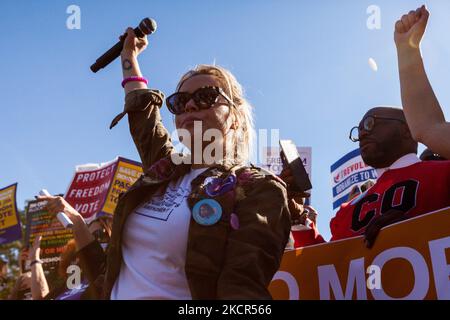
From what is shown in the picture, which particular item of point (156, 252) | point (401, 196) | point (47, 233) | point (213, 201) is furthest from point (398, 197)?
point (47, 233)

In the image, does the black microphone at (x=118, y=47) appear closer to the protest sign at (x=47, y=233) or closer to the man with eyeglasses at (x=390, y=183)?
the man with eyeglasses at (x=390, y=183)

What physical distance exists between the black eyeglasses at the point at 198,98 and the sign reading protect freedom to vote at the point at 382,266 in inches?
38.2

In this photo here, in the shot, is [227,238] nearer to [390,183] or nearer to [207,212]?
[207,212]

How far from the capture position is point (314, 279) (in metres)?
2.76

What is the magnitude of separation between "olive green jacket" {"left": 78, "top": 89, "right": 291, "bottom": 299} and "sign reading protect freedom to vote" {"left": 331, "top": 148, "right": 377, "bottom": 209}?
6.36m

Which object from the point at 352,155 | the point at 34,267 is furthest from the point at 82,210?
the point at 352,155

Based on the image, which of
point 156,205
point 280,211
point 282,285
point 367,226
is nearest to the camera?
point 280,211

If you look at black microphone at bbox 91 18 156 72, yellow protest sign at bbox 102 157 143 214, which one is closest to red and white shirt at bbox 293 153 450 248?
black microphone at bbox 91 18 156 72

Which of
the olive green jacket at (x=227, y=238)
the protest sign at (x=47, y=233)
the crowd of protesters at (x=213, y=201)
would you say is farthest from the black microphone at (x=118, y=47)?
the protest sign at (x=47, y=233)

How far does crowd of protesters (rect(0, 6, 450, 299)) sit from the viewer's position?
68.4 inches

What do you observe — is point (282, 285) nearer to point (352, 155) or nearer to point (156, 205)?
point (156, 205)

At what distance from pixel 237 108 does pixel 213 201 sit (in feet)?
1.87

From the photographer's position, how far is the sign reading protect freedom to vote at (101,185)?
889 cm
